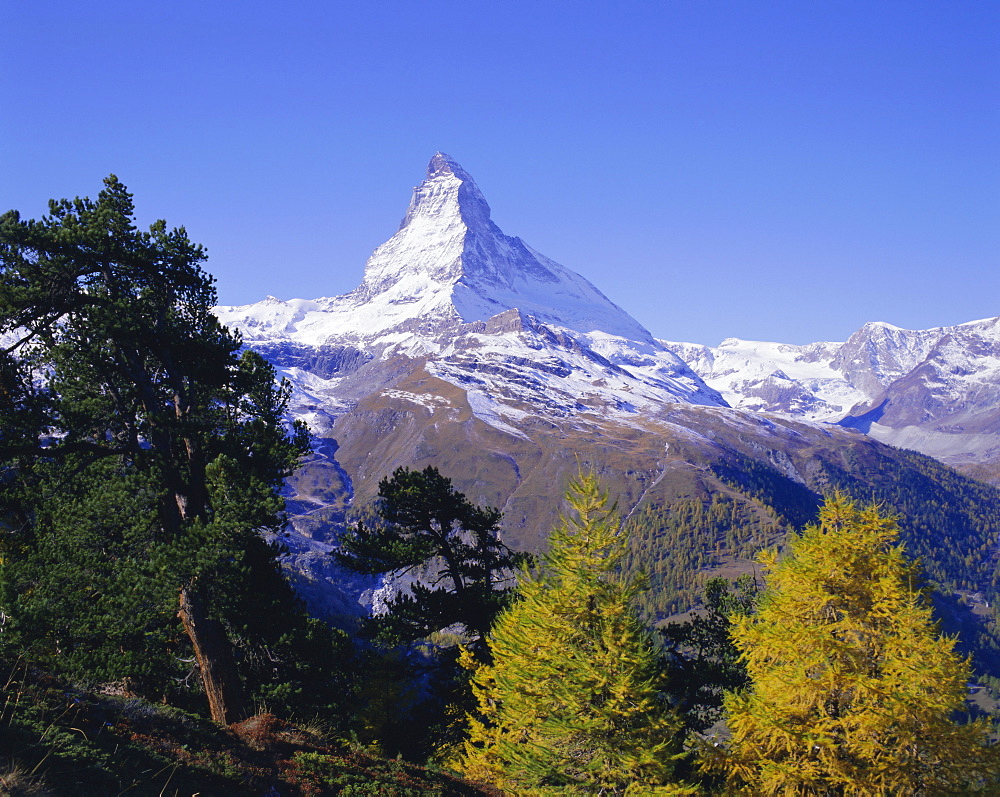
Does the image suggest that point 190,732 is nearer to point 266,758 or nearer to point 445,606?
point 266,758

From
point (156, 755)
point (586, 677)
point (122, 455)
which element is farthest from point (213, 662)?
point (586, 677)

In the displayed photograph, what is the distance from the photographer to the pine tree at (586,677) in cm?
1645

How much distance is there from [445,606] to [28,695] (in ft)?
66.4

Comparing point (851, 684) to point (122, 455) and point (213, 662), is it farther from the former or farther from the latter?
point (122, 455)

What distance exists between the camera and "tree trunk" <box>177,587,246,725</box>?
17609 mm

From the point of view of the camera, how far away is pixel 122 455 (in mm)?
18188

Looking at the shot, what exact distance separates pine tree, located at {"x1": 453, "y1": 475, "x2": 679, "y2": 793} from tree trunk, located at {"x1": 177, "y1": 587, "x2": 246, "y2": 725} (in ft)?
26.1

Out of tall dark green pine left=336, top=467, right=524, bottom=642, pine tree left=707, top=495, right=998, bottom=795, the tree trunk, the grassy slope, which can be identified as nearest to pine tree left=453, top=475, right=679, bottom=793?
pine tree left=707, top=495, right=998, bottom=795

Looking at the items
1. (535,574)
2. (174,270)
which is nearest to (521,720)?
(535,574)

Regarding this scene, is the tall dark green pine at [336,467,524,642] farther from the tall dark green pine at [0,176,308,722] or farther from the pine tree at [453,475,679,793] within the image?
the pine tree at [453,475,679,793]

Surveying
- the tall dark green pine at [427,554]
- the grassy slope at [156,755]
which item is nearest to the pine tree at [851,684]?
the grassy slope at [156,755]

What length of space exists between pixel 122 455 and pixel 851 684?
21236mm

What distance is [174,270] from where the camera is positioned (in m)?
19.5

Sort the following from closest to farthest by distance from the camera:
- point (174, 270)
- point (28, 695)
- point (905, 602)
→ point (28, 695), point (905, 602), point (174, 270)
